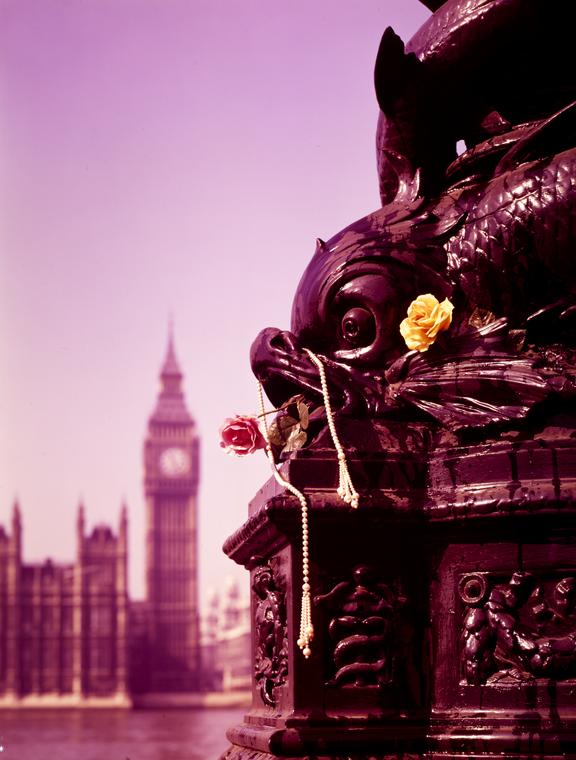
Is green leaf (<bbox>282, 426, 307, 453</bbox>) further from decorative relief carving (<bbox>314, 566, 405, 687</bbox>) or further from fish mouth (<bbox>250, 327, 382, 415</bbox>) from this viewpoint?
decorative relief carving (<bbox>314, 566, 405, 687</bbox>)

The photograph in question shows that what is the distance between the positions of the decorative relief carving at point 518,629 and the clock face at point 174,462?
158ft

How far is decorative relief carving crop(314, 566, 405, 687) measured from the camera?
5.93ft

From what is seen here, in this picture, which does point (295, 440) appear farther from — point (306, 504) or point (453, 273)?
point (453, 273)

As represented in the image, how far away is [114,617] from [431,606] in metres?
42.6

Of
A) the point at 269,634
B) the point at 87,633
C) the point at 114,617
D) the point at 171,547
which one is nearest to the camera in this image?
the point at 269,634

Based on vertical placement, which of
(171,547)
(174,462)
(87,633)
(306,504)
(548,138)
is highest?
(174,462)

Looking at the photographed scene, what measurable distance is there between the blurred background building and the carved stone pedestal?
41.7 meters

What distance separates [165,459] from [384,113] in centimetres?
4794

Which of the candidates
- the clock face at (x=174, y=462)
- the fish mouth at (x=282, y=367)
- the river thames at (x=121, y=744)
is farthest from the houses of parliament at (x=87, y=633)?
the fish mouth at (x=282, y=367)

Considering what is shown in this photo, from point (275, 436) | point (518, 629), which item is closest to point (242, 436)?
point (275, 436)

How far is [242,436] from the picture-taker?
2100 mm

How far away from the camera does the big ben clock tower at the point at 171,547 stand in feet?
152

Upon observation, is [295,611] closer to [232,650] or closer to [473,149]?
[473,149]

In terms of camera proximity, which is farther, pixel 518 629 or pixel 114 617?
pixel 114 617
